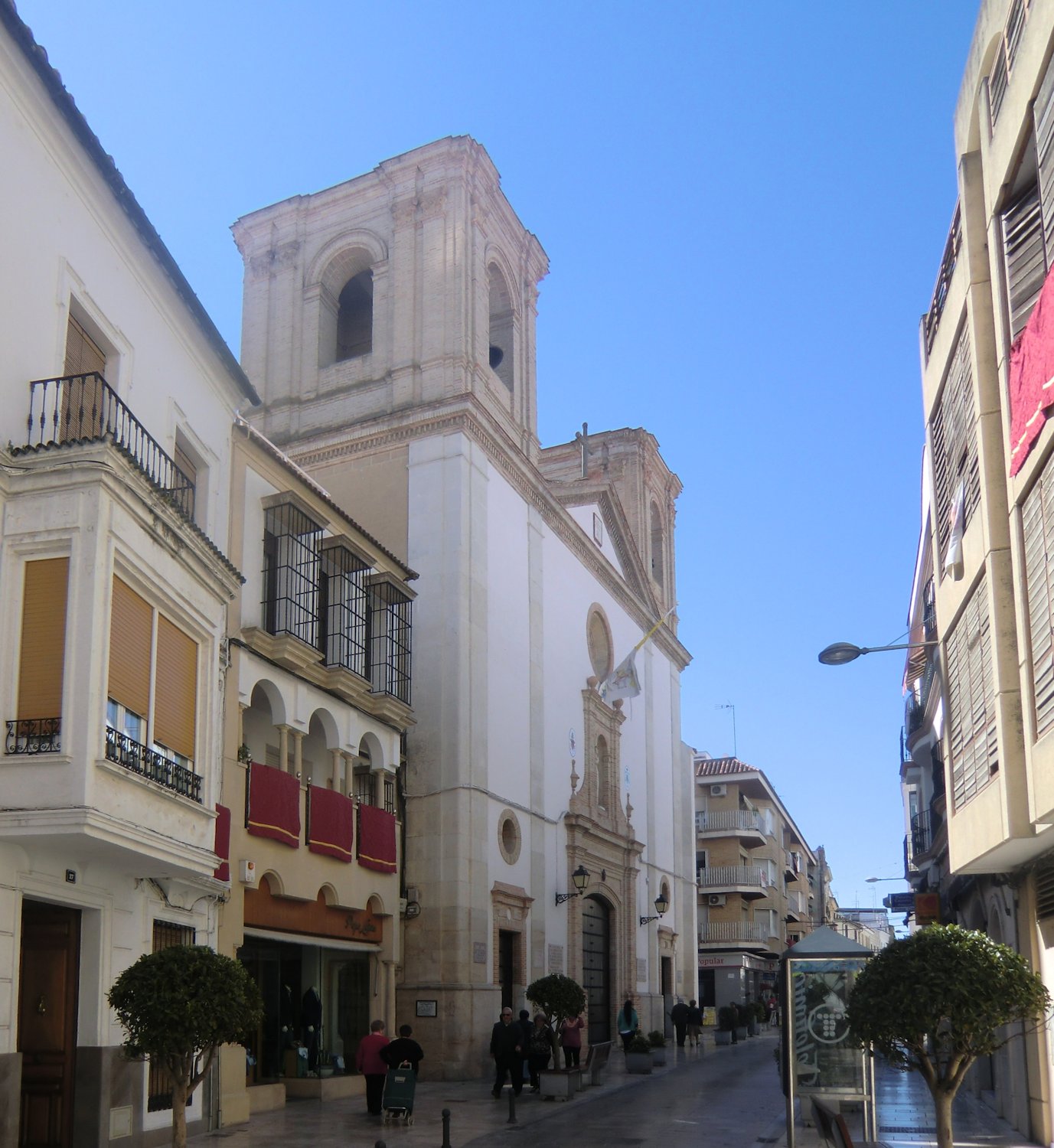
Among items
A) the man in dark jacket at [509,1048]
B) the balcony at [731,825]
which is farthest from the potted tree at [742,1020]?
the man in dark jacket at [509,1048]

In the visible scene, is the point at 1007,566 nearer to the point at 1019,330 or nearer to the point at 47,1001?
the point at 1019,330

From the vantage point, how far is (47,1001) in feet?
44.2

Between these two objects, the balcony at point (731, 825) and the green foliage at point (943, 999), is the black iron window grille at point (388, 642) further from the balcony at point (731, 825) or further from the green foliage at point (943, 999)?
the balcony at point (731, 825)

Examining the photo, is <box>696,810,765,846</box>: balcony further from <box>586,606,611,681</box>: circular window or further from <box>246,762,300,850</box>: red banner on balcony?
<box>246,762,300,850</box>: red banner on balcony

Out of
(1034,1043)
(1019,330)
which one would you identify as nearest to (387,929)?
(1034,1043)

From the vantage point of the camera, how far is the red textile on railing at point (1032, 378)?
10.7 m

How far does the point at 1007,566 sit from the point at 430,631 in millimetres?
15418

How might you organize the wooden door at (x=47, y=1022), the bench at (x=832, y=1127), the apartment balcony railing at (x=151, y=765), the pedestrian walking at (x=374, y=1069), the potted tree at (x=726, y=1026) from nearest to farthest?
the bench at (x=832, y=1127) < the apartment balcony railing at (x=151, y=765) < the wooden door at (x=47, y=1022) < the pedestrian walking at (x=374, y=1069) < the potted tree at (x=726, y=1026)

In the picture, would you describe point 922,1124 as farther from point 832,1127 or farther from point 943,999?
point 832,1127

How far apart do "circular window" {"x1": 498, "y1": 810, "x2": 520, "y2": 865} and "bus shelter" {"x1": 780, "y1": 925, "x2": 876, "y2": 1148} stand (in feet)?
41.0

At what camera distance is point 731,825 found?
202ft

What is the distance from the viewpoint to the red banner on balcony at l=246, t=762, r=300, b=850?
18.9m

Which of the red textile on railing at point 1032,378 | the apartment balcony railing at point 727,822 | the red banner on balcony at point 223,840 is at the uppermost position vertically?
the red textile on railing at point 1032,378

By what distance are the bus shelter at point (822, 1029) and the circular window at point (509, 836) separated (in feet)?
41.0
